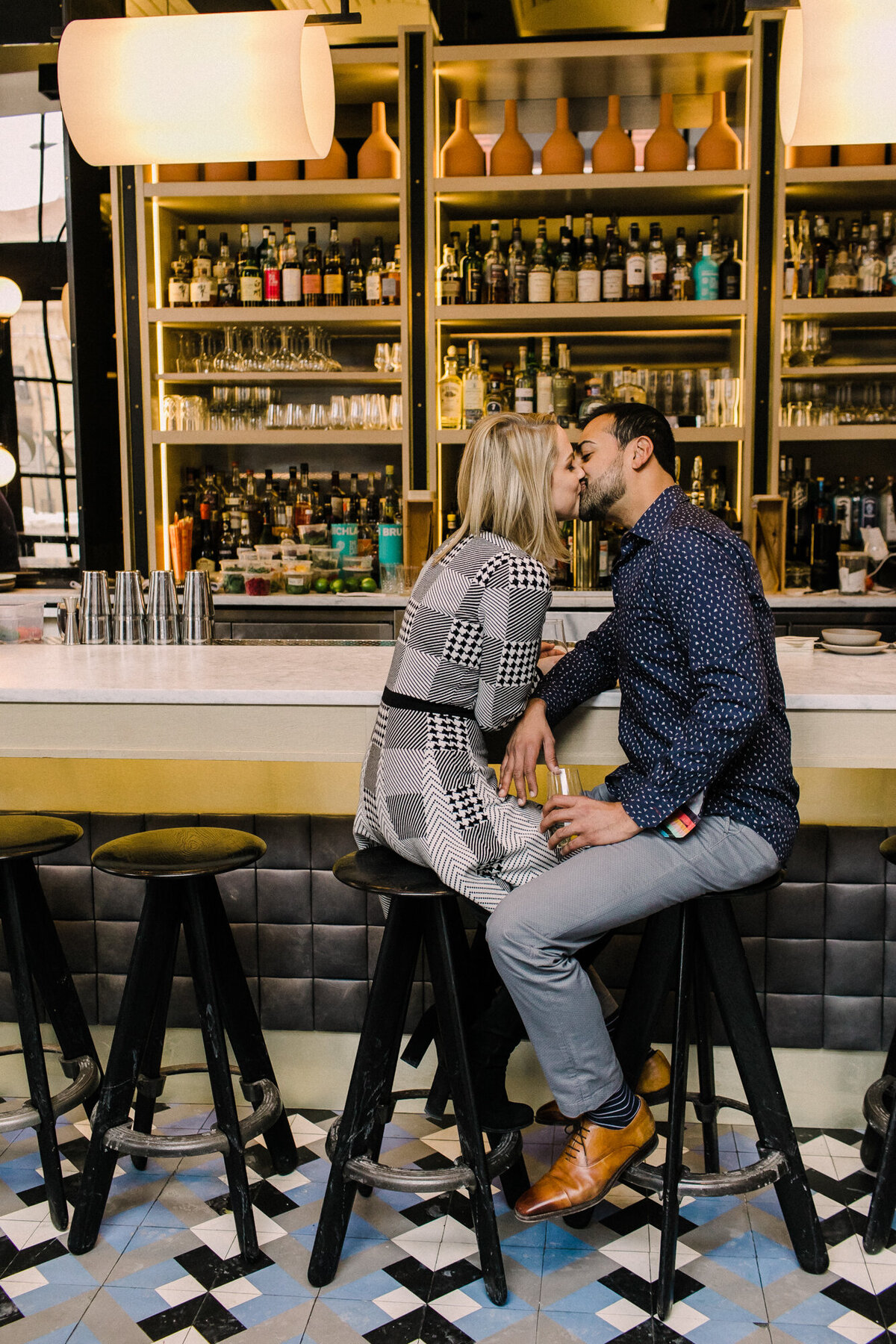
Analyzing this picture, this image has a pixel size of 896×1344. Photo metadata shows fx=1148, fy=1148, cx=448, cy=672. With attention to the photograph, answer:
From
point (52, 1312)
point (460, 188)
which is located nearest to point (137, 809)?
point (52, 1312)

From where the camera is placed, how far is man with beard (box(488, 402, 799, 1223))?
169 centimetres

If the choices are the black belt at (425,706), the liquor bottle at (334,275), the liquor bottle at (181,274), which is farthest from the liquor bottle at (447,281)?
the black belt at (425,706)

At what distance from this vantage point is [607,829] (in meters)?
1.73

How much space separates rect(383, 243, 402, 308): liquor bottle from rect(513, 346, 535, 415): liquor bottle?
1.72 feet

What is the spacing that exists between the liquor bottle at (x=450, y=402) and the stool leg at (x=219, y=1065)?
9.55ft

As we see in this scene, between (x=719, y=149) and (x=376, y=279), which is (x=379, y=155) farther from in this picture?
(x=719, y=149)

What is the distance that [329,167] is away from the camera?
14.7 feet

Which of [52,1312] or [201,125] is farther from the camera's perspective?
[201,125]

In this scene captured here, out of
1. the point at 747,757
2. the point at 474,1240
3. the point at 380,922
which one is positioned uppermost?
the point at 747,757

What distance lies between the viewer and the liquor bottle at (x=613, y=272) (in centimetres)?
436

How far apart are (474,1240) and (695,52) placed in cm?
399

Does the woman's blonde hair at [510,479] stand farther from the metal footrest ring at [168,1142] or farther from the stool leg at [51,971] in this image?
the metal footrest ring at [168,1142]

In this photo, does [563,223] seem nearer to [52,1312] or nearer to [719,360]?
[719,360]

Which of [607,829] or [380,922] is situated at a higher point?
[607,829]
